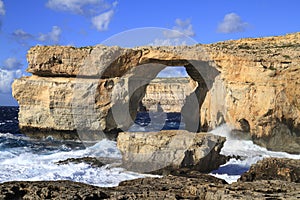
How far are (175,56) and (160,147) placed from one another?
12948 mm

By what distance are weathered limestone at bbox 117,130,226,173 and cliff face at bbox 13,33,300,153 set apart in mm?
9111

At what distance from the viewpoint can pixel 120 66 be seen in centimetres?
2669

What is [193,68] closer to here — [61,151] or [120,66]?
[120,66]

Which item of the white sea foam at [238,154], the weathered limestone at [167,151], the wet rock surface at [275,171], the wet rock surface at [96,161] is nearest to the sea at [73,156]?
the white sea foam at [238,154]

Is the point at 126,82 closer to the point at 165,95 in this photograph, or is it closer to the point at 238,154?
the point at 238,154

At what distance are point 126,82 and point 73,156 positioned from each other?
30.1 ft

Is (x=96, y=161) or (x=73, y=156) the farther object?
(x=73, y=156)

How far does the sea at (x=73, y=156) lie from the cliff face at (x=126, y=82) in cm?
152

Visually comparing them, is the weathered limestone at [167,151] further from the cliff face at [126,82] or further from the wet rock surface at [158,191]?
the cliff face at [126,82]

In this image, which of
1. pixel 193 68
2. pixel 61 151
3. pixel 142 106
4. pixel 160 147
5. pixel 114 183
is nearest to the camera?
pixel 114 183

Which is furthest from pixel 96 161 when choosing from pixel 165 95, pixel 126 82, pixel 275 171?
pixel 165 95

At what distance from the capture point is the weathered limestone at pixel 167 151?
45.2 ft

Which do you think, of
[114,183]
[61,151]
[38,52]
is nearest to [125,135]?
[114,183]

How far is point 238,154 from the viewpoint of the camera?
64.7 ft
